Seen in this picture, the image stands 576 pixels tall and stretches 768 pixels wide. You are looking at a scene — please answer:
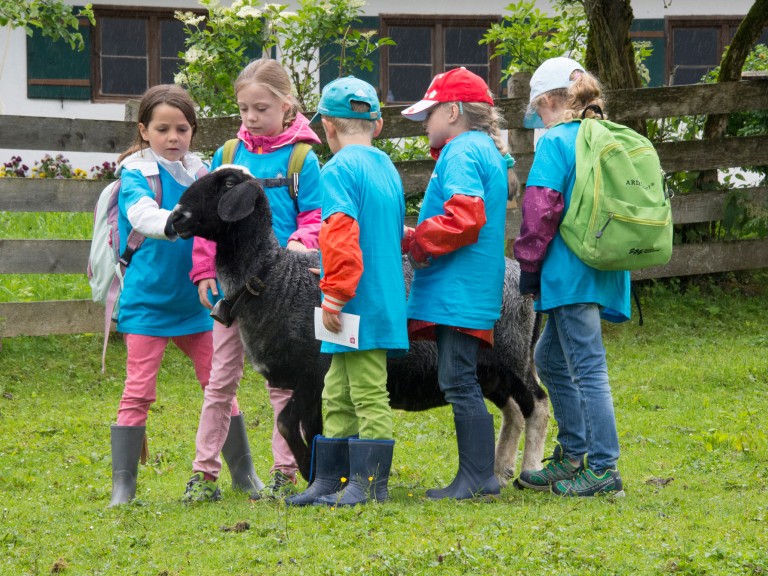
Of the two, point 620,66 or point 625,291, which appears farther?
point 620,66

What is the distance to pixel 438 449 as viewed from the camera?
22.8 feet

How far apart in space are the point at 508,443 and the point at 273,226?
1.76 m

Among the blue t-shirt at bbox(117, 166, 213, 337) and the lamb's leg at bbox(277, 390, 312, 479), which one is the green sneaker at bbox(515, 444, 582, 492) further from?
the blue t-shirt at bbox(117, 166, 213, 337)

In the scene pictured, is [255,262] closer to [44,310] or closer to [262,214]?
[262,214]

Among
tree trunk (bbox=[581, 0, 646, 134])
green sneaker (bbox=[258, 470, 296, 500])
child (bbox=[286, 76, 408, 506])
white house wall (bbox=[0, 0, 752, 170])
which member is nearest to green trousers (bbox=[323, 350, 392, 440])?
child (bbox=[286, 76, 408, 506])

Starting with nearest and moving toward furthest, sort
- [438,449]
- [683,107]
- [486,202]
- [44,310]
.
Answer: [486,202] → [438,449] → [44,310] → [683,107]

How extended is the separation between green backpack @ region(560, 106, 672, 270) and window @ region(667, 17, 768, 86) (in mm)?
13644

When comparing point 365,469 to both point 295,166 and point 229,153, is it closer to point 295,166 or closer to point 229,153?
point 295,166

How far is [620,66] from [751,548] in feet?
25.1

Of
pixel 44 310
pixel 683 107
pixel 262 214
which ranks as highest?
pixel 683 107

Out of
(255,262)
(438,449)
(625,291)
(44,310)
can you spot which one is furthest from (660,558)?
(44,310)

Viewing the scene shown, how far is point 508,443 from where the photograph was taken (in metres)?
5.89

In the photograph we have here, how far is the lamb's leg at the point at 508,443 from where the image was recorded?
5.85 m

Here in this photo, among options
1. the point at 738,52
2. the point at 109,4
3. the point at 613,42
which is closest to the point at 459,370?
the point at 613,42
